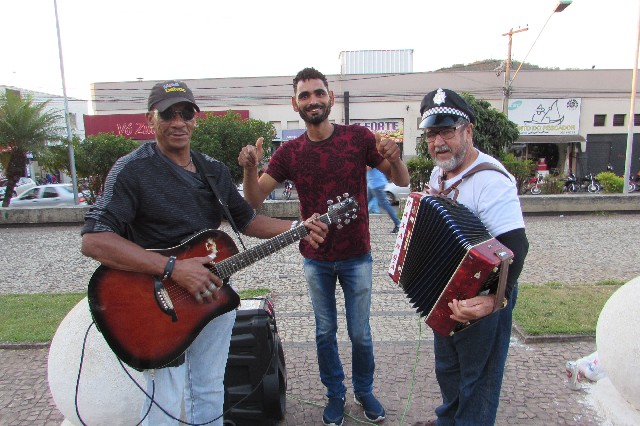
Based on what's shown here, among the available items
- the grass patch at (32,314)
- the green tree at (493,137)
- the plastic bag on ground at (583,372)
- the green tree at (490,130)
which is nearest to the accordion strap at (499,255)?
the plastic bag on ground at (583,372)

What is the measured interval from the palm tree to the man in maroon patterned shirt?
63.4ft

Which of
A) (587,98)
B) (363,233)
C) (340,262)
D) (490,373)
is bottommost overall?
(490,373)

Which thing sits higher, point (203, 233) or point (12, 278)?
point (203, 233)

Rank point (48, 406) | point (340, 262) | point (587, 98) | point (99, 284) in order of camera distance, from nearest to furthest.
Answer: point (99, 284), point (340, 262), point (48, 406), point (587, 98)

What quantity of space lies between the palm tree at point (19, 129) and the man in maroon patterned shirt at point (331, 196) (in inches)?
761

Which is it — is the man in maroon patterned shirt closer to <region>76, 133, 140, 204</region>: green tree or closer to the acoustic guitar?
the acoustic guitar

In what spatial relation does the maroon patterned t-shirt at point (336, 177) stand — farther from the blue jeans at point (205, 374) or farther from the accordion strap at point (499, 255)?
the blue jeans at point (205, 374)

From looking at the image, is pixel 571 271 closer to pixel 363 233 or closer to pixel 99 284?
pixel 363 233

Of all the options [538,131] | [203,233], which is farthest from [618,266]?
[538,131]

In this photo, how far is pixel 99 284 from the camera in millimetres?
2209

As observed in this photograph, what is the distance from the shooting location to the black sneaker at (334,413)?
3131mm

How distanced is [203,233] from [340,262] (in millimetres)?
1028

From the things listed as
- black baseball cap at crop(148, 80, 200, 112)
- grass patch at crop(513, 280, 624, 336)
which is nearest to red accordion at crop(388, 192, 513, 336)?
black baseball cap at crop(148, 80, 200, 112)

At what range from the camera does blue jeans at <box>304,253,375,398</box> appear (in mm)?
3086
